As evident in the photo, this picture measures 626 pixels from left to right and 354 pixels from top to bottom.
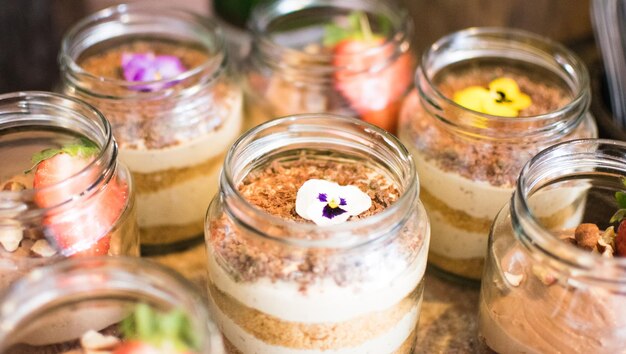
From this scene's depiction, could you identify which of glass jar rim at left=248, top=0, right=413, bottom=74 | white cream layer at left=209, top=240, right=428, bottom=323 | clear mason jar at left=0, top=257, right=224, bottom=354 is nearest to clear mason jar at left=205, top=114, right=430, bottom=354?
white cream layer at left=209, top=240, right=428, bottom=323

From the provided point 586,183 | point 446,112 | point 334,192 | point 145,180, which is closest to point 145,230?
point 145,180

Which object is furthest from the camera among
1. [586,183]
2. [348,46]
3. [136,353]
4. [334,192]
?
[348,46]

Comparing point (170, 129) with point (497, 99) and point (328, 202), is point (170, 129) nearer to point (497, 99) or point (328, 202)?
point (328, 202)

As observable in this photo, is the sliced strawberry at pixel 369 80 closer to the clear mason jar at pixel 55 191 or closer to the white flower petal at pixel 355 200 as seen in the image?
the white flower petal at pixel 355 200

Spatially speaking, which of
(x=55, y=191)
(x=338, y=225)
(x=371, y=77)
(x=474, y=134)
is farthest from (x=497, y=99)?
(x=55, y=191)

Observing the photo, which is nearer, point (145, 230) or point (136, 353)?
point (136, 353)

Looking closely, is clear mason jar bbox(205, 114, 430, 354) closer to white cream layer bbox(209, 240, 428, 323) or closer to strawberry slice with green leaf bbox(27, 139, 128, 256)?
white cream layer bbox(209, 240, 428, 323)

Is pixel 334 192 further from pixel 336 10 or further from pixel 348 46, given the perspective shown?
pixel 336 10
